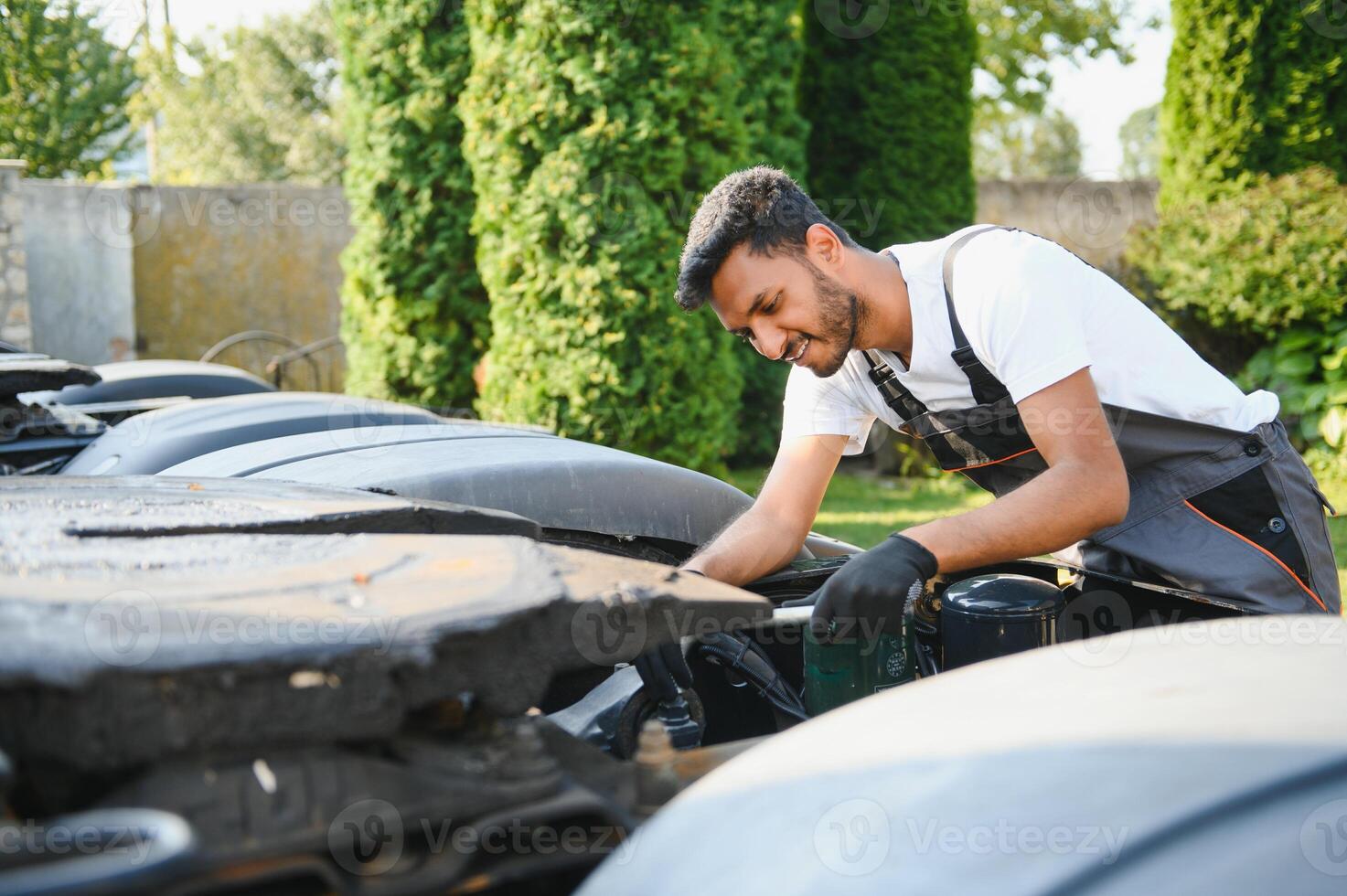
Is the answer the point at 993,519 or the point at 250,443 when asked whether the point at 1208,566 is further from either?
the point at 250,443

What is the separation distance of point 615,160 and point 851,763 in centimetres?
537

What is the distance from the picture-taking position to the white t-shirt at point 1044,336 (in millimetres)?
1932

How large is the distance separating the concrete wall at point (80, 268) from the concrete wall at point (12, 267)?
1.78m

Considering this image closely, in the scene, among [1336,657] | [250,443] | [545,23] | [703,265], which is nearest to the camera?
[1336,657]

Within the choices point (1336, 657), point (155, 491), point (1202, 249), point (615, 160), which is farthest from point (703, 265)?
point (1202, 249)

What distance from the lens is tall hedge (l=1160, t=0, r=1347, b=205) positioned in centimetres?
722

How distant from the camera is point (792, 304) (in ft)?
7.14

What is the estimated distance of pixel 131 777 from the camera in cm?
89
